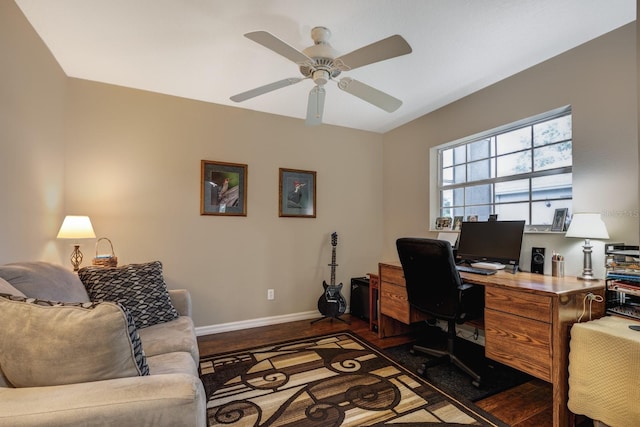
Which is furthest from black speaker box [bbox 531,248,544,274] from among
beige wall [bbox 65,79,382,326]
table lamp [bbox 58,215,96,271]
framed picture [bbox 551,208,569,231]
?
table lamp [bbox 58,215,96,271]

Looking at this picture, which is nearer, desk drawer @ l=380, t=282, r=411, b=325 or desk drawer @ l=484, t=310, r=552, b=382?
desk drawer @ l=484, t=310, r=552, b=382

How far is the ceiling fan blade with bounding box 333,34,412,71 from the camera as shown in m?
1.54

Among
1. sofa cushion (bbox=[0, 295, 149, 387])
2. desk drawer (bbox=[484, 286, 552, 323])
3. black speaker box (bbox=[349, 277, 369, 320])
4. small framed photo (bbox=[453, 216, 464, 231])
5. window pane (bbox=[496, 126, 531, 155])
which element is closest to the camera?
sofa cushion (bbox=[0, 295, 149, 387])

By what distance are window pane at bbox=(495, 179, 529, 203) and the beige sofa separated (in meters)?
2.72

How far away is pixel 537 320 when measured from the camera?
165 centimetres

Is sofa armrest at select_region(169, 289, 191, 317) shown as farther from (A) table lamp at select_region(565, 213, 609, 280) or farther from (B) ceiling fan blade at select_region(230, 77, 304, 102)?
(A) table lamp at select_region(565, 213, 609, 280)

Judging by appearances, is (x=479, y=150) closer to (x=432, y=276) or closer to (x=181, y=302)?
(x=432, y=276)

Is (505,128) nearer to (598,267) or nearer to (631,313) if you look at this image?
(598,267)

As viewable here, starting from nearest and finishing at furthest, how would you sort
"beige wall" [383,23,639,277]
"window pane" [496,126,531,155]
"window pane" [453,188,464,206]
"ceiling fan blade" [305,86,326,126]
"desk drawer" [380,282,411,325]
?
"beige wall" [383,23,639,277], "ceiling fan blade" [305,86,326,126], "window pane" [496,126,531,155], "desk drawer" [380,282,411,325], "window pane" [453,188,464,206]

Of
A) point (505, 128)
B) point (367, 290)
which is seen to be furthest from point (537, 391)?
point (505, 128)

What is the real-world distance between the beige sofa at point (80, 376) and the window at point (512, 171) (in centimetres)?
268

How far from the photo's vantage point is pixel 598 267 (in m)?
1.95

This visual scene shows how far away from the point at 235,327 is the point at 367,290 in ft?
4.78

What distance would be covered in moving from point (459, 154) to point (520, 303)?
1827mm
